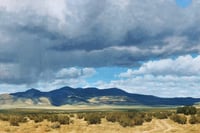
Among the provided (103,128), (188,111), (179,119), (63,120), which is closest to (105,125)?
(103,128)

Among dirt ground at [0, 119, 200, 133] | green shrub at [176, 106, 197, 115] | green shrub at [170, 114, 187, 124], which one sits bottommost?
dirt ground at [0, 119, 200, 133]

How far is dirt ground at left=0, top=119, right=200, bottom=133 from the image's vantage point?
6425cm

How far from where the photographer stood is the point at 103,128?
66.3 m

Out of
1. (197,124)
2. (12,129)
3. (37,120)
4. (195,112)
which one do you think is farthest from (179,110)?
(12,129)

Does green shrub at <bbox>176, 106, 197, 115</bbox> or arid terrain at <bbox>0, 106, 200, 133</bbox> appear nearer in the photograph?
arid terrain at <bbox>0, 106, 200, 133</bbox>

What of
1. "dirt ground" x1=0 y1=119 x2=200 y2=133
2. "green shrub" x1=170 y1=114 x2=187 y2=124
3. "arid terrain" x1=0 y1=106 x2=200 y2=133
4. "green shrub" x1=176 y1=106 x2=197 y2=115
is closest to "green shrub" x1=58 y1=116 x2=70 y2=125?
"arid terrain" x1=0 y1=106 x2=200 y2=133

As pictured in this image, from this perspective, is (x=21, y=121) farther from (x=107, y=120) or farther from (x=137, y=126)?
(x=137, y=126)

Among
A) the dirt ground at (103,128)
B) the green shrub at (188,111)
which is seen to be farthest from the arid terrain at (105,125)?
the green shrub at (188,111)

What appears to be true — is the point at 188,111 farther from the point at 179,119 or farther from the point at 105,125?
the point at 105,125

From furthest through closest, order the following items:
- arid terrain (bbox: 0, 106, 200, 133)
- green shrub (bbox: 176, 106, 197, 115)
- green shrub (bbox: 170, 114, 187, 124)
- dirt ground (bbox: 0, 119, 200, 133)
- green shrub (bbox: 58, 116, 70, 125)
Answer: green shrub (bbox: 176, 106, 197, 115) → green shrub (bbox: 170, 114, 187, 124) → green shrub (bbox: 58, 116, 70, 125) → arid terrain (bbox: 0, 106, 200, 133) → dirt ground (bbox: 0, 119, 200, 133)

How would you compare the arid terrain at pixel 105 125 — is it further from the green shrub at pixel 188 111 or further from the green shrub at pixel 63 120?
the green shrub at pixel 188 111

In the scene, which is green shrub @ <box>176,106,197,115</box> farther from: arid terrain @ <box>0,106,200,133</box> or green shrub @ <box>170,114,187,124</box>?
green shrub @ <box>170,114,187,124</box>

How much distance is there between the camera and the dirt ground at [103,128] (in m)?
64.2

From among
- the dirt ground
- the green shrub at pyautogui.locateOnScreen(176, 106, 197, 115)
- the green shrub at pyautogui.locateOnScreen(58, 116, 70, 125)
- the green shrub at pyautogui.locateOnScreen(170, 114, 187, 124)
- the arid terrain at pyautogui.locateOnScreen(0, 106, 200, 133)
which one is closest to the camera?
the dirt ground
